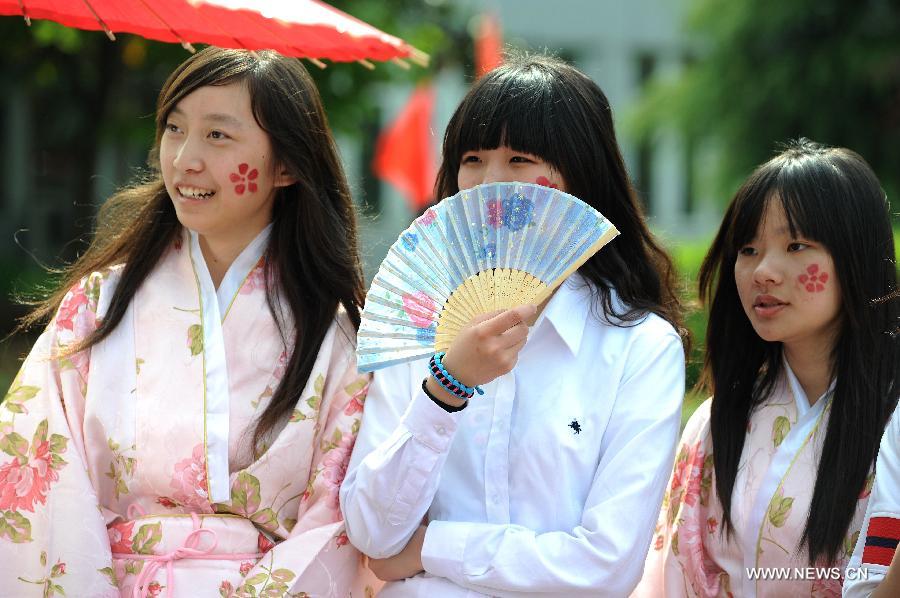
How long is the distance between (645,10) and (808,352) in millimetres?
18010

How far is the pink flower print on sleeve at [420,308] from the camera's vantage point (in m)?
2.84

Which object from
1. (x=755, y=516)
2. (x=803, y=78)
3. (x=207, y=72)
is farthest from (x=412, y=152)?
(x=755, y=516)

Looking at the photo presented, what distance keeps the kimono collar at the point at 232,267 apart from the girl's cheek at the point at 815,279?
1.54 m


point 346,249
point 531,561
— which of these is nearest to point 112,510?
point 346,249

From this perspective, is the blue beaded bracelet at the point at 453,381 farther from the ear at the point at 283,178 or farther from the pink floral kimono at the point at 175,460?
the ear at the point at 283,178

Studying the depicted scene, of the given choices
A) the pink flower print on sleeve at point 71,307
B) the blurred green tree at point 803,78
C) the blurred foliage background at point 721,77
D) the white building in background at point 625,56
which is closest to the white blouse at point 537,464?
the pink flower print on sleeve at point 71,307

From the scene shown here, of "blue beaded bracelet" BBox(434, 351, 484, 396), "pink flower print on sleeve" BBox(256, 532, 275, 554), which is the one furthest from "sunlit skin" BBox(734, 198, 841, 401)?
"pink flower print on sleeve" BBox(256, 532, 275, 554)

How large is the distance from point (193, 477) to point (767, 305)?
161 cm

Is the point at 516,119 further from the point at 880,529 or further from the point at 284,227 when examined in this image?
the point at 880,529

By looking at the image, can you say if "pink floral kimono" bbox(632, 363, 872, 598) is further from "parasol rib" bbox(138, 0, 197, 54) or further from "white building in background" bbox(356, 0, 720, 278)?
"white building in background" bbox(356, 0, 720, 278)

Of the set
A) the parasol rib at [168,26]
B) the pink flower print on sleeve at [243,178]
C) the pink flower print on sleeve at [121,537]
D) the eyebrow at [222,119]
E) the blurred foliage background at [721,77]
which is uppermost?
the blurred foliage background at [721,77]

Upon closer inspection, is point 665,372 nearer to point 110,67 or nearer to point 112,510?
point 112,510

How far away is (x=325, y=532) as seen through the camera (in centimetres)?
307

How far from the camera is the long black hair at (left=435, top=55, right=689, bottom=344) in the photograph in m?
3.03
